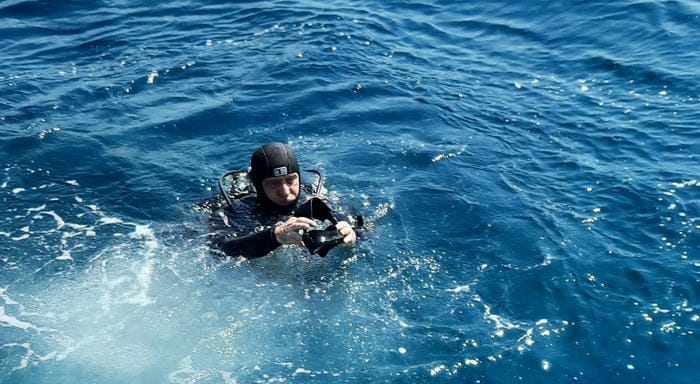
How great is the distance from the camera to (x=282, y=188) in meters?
8.33

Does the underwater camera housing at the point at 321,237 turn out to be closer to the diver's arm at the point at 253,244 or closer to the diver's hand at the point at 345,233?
the diver's hand at the point at 345,233

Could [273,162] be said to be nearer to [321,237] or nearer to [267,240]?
[267,240]

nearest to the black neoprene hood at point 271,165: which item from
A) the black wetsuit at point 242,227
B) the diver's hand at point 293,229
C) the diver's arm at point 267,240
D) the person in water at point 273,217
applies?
the person in water at point 273,217

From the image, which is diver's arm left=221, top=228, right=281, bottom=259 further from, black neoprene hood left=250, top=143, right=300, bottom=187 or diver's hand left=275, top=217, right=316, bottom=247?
black neoprene hood left=250, top=143, right=300, bottom=187

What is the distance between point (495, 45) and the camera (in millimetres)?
14961

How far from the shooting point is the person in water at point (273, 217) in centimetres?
752

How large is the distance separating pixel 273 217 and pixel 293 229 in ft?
3.47

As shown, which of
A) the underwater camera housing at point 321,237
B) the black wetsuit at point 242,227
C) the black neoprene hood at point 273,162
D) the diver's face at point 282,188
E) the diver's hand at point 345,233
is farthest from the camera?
the diver's face at point 282,188

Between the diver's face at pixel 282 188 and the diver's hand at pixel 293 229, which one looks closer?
the diver's hand at pixel 293 229

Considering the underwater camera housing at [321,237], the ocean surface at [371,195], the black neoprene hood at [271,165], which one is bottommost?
the ocean surface at [371,195]

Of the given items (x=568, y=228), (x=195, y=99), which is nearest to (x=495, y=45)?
(x=195, y=99)

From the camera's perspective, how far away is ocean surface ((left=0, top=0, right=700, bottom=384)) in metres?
7.19

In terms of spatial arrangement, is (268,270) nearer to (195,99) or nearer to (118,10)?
(195,99)

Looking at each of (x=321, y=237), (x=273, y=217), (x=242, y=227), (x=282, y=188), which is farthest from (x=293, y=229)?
(x=242, y=227)
